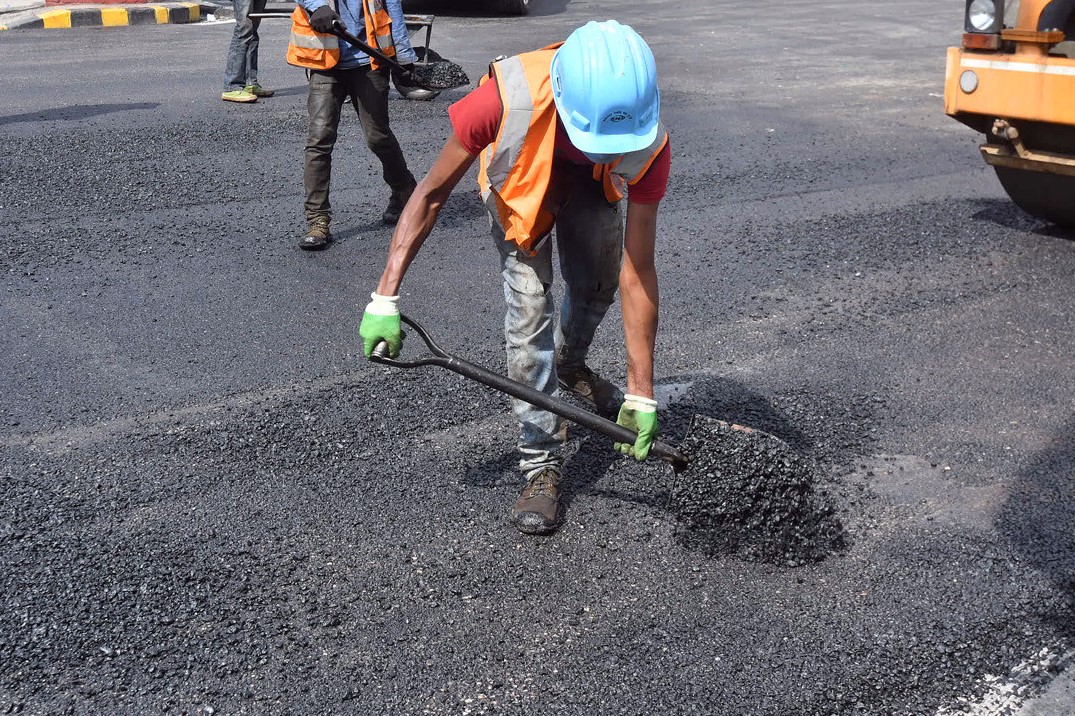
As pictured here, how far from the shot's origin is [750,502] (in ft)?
10.7

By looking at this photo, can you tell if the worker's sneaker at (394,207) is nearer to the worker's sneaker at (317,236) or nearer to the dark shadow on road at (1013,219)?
the worker's sneaker at (317,236)

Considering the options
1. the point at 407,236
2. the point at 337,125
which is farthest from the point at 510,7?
the point at 407,236

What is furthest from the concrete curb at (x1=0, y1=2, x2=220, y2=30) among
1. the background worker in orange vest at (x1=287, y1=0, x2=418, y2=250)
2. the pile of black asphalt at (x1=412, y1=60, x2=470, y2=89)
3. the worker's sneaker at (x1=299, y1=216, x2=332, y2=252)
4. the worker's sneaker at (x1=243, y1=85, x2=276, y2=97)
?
the worker's sneaker at (x1=299, y1=216, x2=332, y2=252)

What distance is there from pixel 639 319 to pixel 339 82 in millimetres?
3409

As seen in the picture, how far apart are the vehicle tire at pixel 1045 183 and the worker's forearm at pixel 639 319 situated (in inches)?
133

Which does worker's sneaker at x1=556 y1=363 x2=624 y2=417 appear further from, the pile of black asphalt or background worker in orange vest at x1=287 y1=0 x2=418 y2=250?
the pile of black asphalt

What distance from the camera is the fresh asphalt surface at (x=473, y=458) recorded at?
2779mm

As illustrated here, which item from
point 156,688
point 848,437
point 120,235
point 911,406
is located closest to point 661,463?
point 848,437

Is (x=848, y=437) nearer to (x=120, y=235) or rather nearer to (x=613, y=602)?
(x=613, y=602)

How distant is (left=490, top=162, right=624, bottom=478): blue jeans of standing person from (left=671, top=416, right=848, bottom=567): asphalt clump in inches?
18.7

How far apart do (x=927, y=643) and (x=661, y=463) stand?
1142 mm

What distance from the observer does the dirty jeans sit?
19.3 feet

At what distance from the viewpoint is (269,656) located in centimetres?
279

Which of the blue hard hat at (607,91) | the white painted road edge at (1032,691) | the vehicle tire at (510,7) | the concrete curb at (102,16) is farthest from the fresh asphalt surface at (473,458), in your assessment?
the vehicle tire at (510,7)
